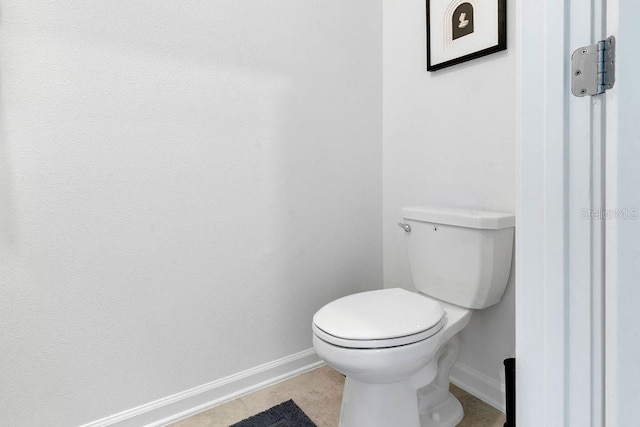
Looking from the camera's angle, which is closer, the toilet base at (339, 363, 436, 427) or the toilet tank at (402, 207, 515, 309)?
the toilet base at (339, 363, 436, 427)

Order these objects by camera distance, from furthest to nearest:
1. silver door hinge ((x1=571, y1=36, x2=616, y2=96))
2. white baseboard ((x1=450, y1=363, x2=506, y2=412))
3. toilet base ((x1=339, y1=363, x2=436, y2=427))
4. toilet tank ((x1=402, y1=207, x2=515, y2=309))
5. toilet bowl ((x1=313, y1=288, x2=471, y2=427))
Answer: white baseboard ((x1=450, y1=363, x2=506, y2=412)) → toilet tank ((x1=402, y1=207, x2=515, y2=309)) → toilet base ((x1=339, y1=363, x2=436, y2=427)) → toilet bowl ((x1=313, y1=288, x2=471, y2=427)) → silver door hinge ((x1=571, y1=36, x2=616, y2=96))

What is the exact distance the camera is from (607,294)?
0.46 meters

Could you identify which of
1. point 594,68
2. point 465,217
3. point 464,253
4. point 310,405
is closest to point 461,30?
point 465,217

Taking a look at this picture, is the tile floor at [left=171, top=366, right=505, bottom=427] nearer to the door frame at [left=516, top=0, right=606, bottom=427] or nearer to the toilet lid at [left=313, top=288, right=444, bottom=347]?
the toilet lid at [left=313, top=288, right=444, bottom=347]

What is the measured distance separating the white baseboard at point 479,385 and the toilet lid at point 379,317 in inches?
18.6

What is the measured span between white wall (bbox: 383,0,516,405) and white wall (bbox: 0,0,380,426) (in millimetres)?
90

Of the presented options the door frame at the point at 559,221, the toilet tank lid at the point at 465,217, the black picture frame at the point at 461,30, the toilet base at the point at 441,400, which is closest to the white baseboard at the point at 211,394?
the toilet base at the point at 441,400

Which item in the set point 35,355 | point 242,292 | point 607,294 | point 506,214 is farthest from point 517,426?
point 35,355

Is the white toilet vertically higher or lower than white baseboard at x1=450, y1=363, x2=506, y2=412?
higher

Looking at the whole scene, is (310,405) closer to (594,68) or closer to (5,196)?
(5,196)

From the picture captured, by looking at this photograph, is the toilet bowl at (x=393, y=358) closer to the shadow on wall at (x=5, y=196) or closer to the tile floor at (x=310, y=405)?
the tile floor at (x=310, y=405)

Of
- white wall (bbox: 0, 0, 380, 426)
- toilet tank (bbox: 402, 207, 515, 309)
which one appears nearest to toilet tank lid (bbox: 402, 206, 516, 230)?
toilet tank (bbox: 402, 207, 515, 309)

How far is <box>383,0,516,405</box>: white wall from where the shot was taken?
4.32ft

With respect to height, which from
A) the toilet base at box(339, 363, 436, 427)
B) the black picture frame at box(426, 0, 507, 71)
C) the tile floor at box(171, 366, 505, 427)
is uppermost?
the black picture frame at box(426, 0, 507, 71)
